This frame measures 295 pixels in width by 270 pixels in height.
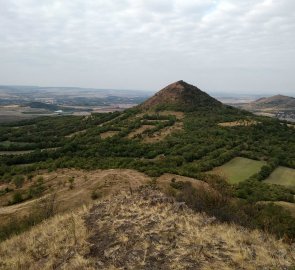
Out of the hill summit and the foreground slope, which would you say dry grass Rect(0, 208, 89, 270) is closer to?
the foreground slope

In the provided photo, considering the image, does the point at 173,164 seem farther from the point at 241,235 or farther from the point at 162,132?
the point at 241,235

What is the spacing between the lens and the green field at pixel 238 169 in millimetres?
68875

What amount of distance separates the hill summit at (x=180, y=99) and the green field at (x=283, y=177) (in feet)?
184

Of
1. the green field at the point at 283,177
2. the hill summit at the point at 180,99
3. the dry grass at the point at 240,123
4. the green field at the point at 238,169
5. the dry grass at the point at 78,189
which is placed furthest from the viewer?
the hill summit at the point at 180,99

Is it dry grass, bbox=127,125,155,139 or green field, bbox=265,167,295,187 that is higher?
dry grass, bbox=127,125,155,139

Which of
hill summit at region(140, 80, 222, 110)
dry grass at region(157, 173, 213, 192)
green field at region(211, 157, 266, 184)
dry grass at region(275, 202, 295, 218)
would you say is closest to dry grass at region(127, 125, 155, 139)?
hill summit at region(140, 80, 222, 110)

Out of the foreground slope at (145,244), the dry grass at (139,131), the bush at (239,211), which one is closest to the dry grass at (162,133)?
the dry grass at (139,131)

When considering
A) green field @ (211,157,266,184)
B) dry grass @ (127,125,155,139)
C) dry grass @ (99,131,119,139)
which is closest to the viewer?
green field @ (211,157,266,184)

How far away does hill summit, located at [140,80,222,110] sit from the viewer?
13184 centimetres

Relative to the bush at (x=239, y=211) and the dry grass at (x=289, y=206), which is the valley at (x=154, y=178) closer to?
the bush at (x=239, y=211)

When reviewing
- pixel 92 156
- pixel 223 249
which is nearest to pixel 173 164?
pixel 92 156

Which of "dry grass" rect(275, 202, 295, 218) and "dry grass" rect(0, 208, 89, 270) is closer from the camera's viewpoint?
"dry grass" rect(0, 208, 89, 270)

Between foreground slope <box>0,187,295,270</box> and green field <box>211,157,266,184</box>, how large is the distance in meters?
45.3

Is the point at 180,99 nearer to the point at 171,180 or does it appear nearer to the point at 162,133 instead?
the point at 162,133
